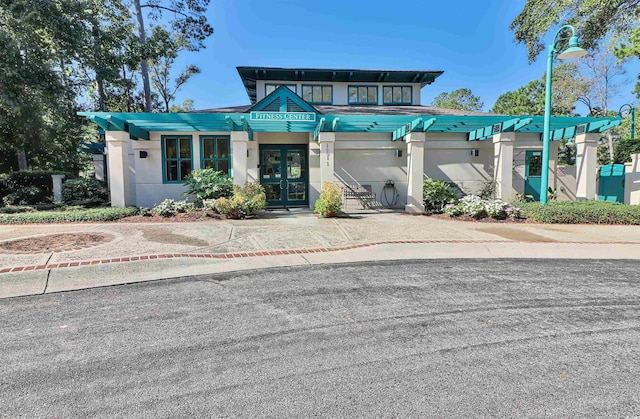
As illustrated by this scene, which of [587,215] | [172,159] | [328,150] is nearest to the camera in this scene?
[587,215]

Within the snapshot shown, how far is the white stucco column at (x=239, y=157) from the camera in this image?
11.5 meters

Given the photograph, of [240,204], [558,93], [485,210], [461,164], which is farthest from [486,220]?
[558,93]

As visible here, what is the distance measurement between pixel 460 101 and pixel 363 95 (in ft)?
128

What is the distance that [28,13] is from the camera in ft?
40.6

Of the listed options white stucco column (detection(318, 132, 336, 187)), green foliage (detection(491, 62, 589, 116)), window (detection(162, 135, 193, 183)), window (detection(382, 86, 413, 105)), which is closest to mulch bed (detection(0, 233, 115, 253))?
window (detection(162, 135, 193, 183))

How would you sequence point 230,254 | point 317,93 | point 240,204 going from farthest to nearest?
point 317,93
point 240,204
point 230,254

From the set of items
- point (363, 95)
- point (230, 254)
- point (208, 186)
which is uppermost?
point (363, 95)

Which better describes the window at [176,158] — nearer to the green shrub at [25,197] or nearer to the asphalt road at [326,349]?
the green shrub at [25,197]

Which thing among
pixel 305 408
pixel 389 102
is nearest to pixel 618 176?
pixel 389 102

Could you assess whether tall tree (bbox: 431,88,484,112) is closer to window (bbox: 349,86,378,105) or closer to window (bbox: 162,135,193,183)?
window (bbox: 349,86,378,105)

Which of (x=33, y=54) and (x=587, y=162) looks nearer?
(x=587, y=162)

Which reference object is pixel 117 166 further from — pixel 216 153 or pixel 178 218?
pixel 216 153

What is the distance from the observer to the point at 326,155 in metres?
12.1

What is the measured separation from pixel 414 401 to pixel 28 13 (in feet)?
56.8
